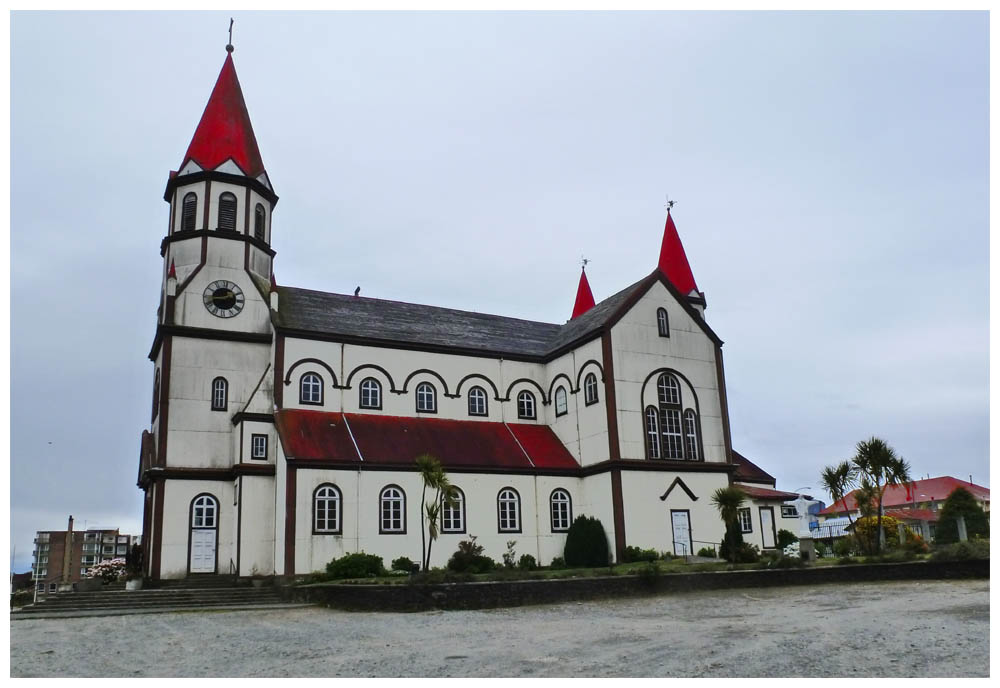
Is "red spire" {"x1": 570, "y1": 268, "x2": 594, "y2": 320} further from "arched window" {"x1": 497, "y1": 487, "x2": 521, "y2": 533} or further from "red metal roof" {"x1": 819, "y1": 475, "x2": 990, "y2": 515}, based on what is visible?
"red metal roof" {"x1": 819, "y1": 475, "x2": 990, "y2": 515}

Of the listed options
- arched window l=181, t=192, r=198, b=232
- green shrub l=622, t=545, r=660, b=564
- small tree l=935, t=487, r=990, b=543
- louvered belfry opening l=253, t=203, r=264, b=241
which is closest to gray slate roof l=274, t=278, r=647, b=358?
louvered belfry opening l=253, t=203, r=264, b=241

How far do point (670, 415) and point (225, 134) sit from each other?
2207cm

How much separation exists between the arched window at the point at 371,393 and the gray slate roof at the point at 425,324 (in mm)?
1787

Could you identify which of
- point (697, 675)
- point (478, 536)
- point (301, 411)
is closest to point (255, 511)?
point (301, 411)

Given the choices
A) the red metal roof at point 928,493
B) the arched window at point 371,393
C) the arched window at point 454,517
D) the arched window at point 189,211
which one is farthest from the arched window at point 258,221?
the red metal roof at point 928,493

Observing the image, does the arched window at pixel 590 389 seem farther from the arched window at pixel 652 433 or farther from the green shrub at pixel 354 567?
the green shrub at pixel 354 567

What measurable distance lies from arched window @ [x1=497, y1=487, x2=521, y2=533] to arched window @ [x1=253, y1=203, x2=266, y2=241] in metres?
14.7

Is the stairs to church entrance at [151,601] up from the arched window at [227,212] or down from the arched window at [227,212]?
down

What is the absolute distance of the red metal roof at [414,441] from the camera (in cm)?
3138

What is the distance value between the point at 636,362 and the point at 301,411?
13.4 metres

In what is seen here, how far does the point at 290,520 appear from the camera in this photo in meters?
29.4

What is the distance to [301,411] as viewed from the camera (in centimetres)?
3309

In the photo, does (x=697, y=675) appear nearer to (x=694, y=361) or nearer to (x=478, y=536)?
(x=478, y=536)

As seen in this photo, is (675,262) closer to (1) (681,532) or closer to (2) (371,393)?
(1) (681,532)
